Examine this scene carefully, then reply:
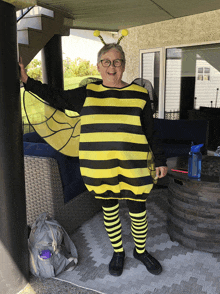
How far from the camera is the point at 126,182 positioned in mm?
1787

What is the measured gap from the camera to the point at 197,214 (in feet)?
7.06

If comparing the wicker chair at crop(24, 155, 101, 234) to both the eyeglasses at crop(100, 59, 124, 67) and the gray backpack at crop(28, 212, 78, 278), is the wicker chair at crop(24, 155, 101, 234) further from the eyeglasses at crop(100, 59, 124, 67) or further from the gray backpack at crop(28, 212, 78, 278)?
the eyeglasses at crop(100, 59, 124, 67)

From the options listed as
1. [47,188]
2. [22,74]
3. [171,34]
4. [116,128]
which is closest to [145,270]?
[47,188]

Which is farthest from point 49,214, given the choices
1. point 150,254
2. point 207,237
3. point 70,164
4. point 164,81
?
point 164,81

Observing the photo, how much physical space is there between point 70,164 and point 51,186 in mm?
375

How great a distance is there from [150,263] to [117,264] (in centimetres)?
24

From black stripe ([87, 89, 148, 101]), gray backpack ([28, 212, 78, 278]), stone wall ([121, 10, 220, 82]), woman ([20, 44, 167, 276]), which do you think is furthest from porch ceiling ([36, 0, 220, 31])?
gray backpack ([28, 212, 78, 278])

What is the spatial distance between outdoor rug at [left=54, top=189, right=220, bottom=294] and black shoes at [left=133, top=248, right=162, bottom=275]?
0.11ft

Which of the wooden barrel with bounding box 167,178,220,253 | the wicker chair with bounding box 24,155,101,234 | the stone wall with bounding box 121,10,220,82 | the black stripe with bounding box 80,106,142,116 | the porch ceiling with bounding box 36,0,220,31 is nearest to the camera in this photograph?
the black stripe with bounding box 80,106,142,116

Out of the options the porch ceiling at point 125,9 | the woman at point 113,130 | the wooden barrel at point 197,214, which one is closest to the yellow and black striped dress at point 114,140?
the woman at point 113,130

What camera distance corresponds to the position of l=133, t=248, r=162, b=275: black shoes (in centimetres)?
198

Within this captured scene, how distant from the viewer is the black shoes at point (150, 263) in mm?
1980

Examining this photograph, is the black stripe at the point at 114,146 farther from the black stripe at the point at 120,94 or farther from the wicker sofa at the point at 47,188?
the wicker sofa at the point at 47,188

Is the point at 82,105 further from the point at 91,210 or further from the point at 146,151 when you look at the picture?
the point at 91,210
